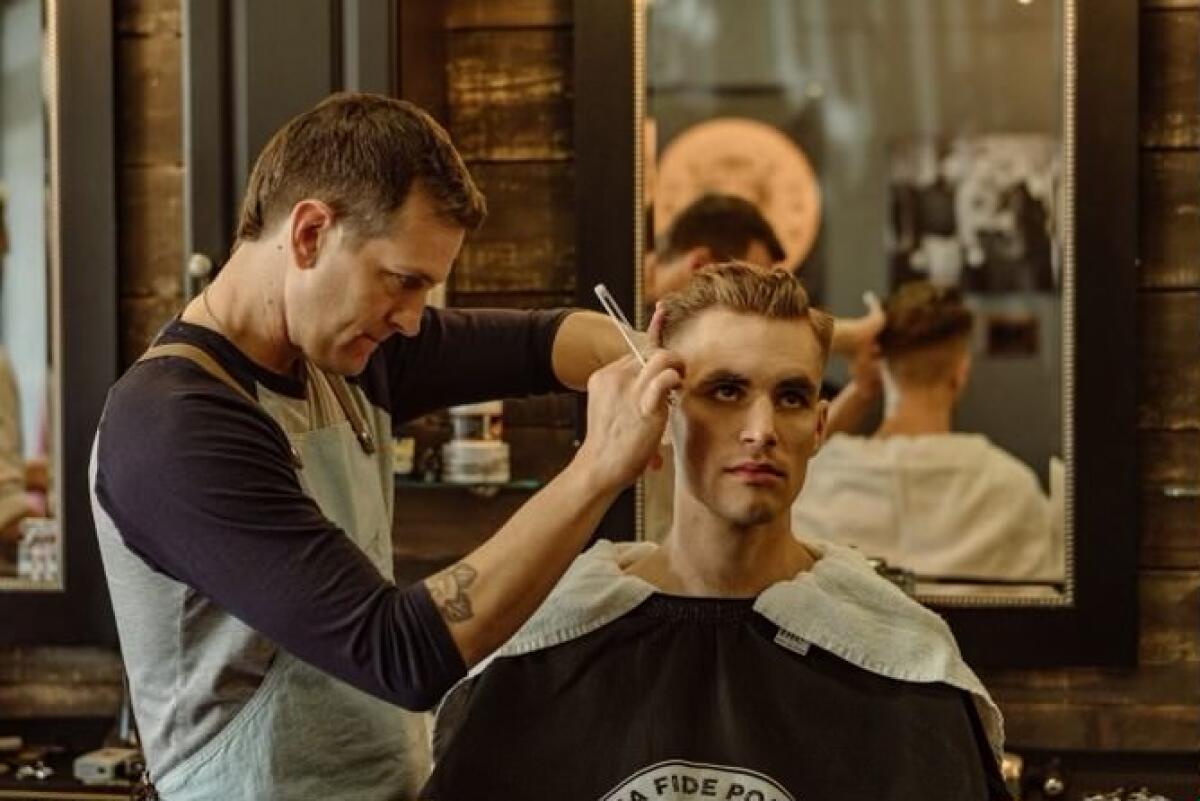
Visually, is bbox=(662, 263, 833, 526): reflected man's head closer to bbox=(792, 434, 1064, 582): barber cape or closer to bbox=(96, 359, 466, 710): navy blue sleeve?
bbox=(96, 359, 466, 710): navy blue sleeve

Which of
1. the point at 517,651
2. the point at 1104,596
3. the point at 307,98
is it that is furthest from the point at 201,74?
the point at 1104,596

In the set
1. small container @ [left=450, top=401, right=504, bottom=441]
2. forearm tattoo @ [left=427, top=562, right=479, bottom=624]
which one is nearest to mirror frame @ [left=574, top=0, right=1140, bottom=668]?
small container @ [left=450, top=401, right=504, bottom=441]

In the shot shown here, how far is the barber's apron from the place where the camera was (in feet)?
6.47

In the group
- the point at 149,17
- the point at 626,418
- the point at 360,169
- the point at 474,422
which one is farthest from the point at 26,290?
the point at 626,418

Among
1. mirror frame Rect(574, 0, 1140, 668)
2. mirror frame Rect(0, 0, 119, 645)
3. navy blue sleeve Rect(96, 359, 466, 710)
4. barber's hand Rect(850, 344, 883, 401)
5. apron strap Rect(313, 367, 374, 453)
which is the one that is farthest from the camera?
mirror frame Rect(0, 0, 119, 645)

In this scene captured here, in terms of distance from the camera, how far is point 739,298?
2264 mm

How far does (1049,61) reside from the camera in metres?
2.88

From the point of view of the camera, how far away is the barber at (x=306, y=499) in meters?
1.72

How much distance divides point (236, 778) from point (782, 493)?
780mm

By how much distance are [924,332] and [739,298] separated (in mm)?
787

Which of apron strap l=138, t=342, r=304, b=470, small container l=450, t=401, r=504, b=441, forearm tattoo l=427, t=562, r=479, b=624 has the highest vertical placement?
apron strap l=138, t=342, r=304, b=470

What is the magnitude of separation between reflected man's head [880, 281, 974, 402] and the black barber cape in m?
0.78

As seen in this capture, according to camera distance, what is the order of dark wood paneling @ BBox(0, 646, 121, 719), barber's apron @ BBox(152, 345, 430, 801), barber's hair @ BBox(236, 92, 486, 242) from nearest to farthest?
1. barber's hair @ BBox(236, 92, 486, 242)
2. barber's apron @ BBox(152, 345, 430, 801)
3. dark wood paneling @ BBox(0, 646, 121, 719)

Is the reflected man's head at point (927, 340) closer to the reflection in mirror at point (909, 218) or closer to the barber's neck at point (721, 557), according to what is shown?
the reflection in mirror at point (909, 218)
